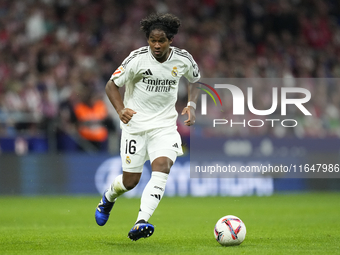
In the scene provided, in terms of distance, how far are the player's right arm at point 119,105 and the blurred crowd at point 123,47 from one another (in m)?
7.26

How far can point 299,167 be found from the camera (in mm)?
14578

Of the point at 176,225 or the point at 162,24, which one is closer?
the point at 162,24

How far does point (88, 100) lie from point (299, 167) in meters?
5.35

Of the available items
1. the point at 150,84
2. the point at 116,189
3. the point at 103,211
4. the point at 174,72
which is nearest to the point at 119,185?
the point at 116,189

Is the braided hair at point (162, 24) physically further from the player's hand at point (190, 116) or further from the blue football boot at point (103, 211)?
the blue football boot at point (103, 211)

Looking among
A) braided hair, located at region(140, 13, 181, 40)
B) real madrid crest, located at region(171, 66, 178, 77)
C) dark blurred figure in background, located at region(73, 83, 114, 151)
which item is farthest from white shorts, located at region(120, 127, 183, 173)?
dark blurred figure in background, located at region(73, 83, 114, 151)

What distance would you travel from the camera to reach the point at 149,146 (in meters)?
6.76

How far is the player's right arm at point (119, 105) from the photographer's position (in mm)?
6402

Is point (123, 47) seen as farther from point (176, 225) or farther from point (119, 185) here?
point (119, 185)

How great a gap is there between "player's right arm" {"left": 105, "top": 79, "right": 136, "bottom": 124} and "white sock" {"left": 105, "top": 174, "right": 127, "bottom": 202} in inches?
36.9

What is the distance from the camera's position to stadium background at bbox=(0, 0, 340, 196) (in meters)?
13.9

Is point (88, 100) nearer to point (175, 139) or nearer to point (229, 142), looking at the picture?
point (229, 142)

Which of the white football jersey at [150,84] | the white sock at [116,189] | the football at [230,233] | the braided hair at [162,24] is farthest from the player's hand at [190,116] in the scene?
the football at [230,233]

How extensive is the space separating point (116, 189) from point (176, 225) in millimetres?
1972
